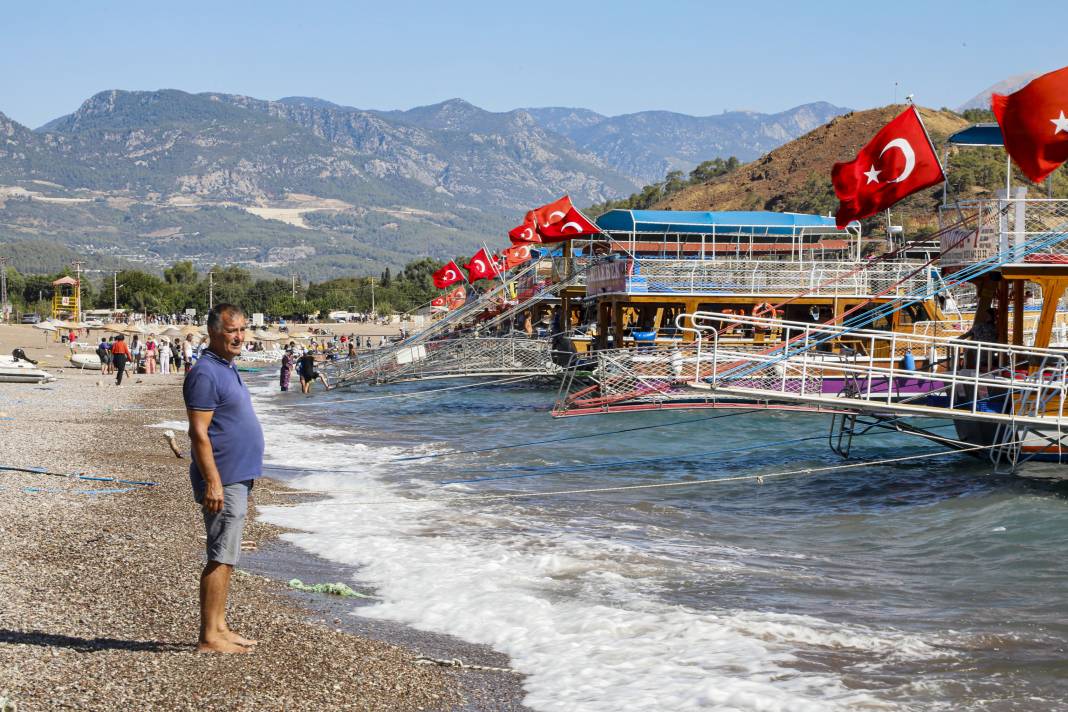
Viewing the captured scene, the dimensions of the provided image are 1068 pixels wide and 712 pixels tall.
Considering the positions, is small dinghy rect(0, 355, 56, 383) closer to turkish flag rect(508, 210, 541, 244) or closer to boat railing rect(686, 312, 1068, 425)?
turkish flag rect(508, 210, 541, 244)

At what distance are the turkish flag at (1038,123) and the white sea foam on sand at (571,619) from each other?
Result: 811 centimetres

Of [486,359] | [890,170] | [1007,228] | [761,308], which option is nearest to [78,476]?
[890,170]

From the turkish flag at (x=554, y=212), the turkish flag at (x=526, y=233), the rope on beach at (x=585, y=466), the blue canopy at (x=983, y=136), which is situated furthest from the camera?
the turkish flag at (x=526, y=233)

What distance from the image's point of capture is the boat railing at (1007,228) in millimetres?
18578

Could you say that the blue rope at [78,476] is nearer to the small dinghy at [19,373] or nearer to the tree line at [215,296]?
the small dinghy at [19,373]

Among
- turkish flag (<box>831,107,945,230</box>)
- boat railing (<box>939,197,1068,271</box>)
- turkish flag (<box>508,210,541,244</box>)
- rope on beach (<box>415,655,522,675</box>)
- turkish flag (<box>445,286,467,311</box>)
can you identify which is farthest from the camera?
turkish flag (<box>445,286,467,311</box>)

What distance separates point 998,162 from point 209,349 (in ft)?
317

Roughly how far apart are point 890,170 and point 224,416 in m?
14.7

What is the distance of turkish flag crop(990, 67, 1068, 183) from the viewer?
16438 millimetres

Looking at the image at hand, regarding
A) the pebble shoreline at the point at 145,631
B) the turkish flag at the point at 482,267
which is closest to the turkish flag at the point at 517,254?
the turkish flag at the point at 482,267

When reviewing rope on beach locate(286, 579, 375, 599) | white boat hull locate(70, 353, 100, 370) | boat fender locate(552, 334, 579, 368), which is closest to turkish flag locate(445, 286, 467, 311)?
white boat hull locate(70, 353, 100, 370)

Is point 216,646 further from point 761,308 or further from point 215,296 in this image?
point 215,296

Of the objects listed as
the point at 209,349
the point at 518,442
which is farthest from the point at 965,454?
the point at 209,349

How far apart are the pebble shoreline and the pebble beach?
13 millimetres
